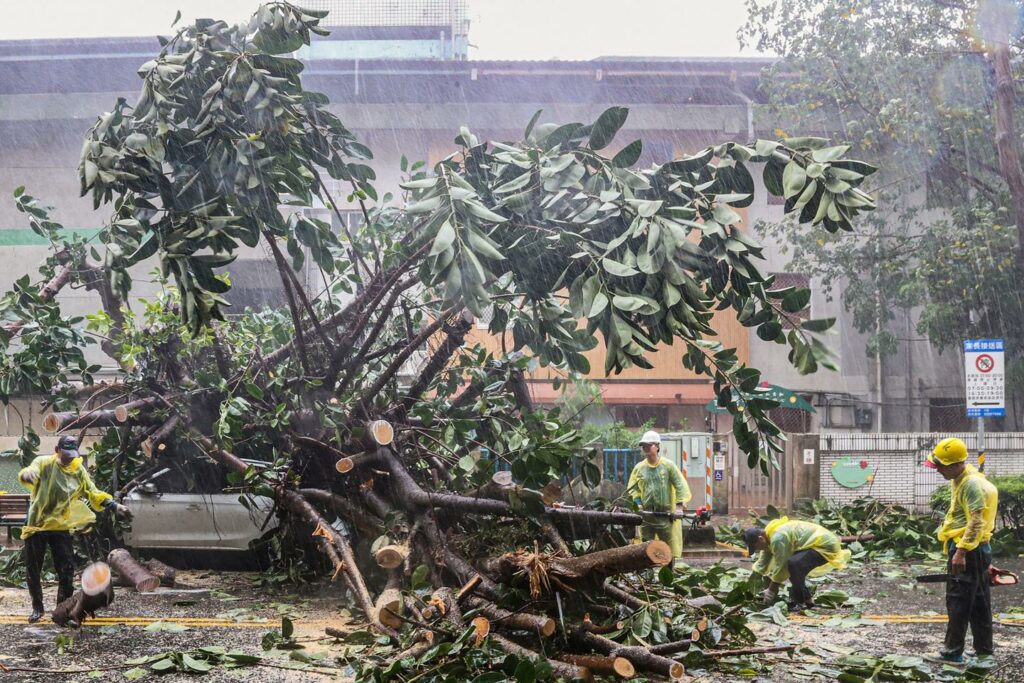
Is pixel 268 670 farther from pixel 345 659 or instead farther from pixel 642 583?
pixel 642 583

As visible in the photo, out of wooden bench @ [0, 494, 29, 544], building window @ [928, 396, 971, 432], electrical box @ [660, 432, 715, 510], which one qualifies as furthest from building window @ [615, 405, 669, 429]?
wooden bench @ [0, 494, 29, 544]

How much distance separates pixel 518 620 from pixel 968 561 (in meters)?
Result: 3.51

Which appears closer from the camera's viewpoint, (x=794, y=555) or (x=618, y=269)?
(x=618, y=269)

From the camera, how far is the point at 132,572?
9.72 m

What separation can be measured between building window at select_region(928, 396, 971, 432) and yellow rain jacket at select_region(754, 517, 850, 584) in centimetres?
1507

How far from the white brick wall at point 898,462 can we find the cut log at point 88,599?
1130cm

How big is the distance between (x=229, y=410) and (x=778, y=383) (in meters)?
16.4

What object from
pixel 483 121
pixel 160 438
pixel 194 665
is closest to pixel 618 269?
pixel 194 665

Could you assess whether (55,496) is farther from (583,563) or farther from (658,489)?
(658,489)

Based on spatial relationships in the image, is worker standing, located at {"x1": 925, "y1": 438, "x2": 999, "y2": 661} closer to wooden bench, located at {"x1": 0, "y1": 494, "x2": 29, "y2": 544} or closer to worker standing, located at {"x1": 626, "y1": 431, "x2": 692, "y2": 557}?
worker standing, located at {"x1": 626, "y1": 431, "x2": 692, "y2": 557}

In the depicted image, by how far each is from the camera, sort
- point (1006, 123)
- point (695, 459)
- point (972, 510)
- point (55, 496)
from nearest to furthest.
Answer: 1. point (972, 510)
2. point (55, 496)
3. point (1006, 123)
4. point (695, 459)

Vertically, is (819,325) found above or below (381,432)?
above

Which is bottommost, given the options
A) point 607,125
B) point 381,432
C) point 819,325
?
point 381,432

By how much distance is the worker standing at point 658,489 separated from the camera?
10.9m
